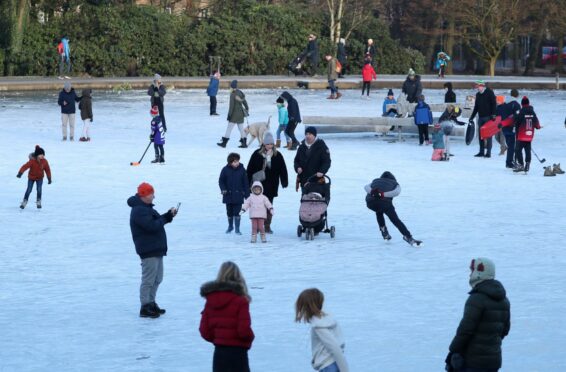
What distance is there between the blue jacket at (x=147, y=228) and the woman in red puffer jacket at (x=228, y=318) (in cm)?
296

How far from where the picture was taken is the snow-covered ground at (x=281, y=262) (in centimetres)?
919

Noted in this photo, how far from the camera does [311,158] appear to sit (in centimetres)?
1436

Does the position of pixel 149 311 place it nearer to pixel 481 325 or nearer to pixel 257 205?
pixel 257 205

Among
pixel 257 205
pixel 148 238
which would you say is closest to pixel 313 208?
pixel 257 205

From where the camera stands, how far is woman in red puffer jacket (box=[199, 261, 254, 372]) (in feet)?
22.3

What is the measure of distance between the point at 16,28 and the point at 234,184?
3299 centimetres

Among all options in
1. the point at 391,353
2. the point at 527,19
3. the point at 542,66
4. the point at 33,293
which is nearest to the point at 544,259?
the point at 391,353

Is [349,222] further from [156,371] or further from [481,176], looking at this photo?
[156,371]

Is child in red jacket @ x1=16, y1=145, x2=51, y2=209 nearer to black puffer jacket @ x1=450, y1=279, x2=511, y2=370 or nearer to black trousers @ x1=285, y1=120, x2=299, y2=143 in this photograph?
black trousers @ x1=285, y1=120, x2=299, y2=143

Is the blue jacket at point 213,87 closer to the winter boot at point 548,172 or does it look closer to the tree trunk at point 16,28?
the winter boot at point 548,172

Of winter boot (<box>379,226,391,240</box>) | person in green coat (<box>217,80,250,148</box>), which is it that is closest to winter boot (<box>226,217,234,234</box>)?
winter boot (<box>379,226,391,240</box>)

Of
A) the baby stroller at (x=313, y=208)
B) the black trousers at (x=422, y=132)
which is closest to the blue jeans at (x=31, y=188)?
the baby stroller at (x=313, y=208)

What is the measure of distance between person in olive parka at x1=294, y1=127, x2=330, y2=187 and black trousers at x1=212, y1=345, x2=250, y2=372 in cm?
744

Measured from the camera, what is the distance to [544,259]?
1272 cm
